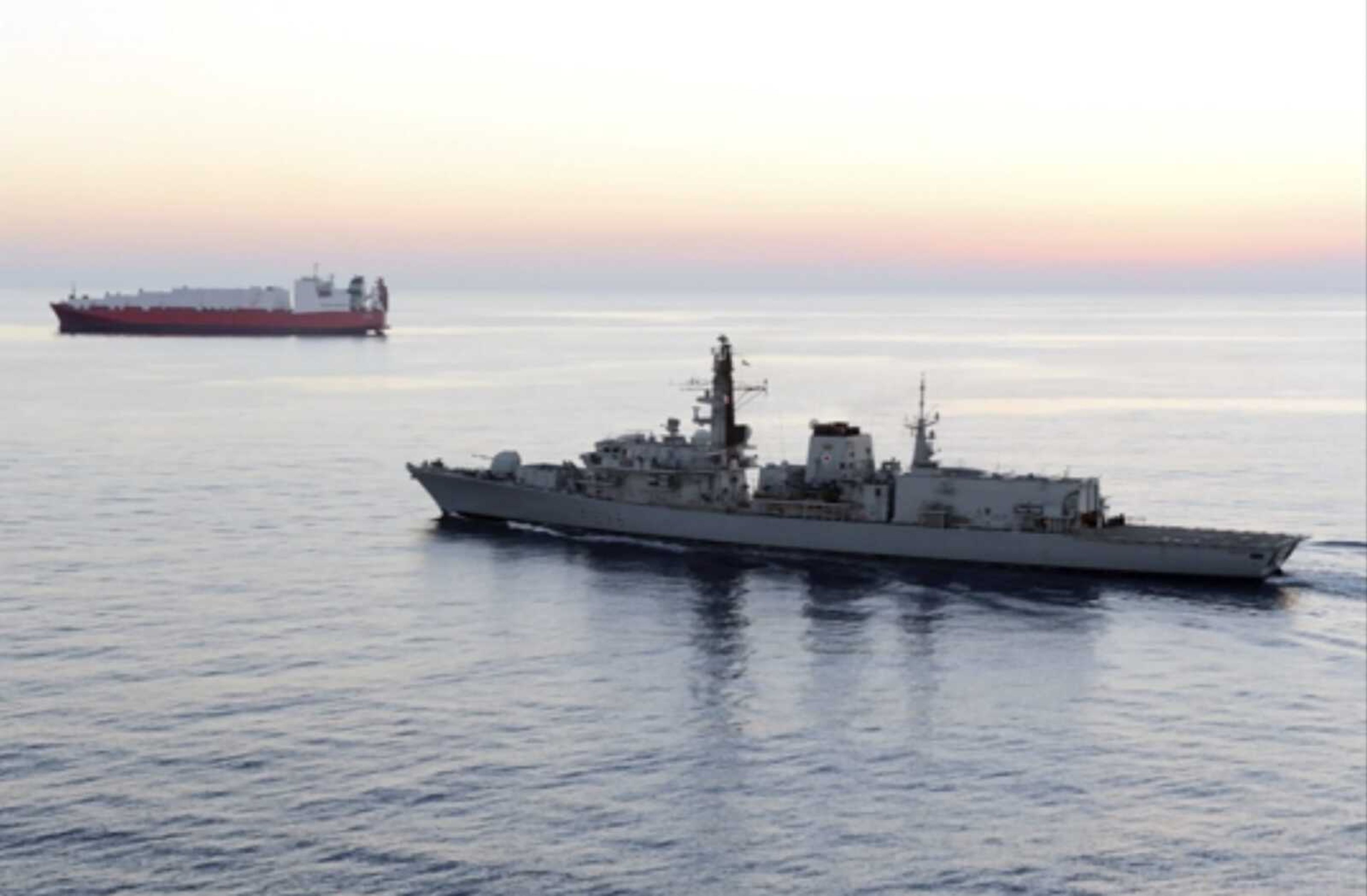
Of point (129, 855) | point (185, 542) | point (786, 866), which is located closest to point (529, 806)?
point (786, 866)

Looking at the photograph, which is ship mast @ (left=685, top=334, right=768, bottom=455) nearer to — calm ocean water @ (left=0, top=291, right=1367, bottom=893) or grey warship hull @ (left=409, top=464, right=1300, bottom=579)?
grey warship hull @ (left=409, top=464, right=1300, bottom=579)

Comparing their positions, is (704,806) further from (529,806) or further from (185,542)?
(185,542)

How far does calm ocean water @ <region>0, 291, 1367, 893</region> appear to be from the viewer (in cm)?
3288

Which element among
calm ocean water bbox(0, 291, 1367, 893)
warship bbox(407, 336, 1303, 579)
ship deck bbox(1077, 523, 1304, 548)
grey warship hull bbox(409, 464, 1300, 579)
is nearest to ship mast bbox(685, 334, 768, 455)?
warship bbox(407, 336, 1303, 579)

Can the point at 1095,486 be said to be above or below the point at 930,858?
above

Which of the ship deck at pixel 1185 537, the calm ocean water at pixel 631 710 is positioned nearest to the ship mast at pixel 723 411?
the calm ocean water at pixel 631 710

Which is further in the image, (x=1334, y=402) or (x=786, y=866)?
(x=1334, y=402)

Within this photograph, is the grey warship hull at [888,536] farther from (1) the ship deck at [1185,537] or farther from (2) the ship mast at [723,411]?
(2) the ship mast at [723,411]

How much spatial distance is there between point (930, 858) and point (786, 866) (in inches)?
127

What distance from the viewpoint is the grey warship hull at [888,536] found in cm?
6494

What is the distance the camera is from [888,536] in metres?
70.1

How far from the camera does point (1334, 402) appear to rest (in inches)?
6014

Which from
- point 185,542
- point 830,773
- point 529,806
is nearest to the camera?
point 529,806

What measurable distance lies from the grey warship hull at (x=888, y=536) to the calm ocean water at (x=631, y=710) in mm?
1401
